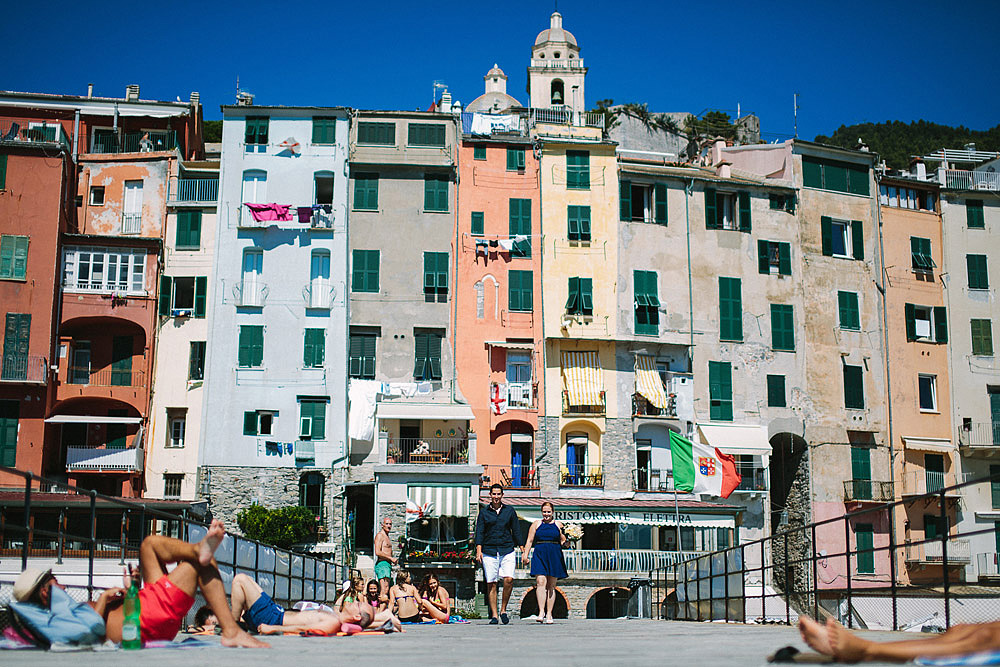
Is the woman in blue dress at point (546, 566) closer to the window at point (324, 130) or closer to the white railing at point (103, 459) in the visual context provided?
the white railing at point (103, 459)

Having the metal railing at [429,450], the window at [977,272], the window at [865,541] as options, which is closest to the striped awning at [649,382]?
the metal railing at [429,450]

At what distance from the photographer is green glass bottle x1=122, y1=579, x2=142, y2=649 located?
8.45 m

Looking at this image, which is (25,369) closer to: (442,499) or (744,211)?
(442,499)

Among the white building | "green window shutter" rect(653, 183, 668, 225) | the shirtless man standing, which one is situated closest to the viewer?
the shirtless man standing

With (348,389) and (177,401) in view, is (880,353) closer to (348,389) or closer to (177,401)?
(348,389)

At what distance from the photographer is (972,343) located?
49.4 m

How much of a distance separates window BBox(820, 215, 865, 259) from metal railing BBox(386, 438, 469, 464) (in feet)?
61.2

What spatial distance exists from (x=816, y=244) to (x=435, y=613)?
113ft

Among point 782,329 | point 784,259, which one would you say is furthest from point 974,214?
point 782,329

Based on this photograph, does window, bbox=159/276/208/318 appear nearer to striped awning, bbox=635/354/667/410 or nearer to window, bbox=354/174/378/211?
window, bbox=354/174/378/211

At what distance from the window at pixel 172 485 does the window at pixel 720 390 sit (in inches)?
825

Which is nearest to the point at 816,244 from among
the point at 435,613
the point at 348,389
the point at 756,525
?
the point at 756,525

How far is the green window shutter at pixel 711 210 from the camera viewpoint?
4722 centimetres

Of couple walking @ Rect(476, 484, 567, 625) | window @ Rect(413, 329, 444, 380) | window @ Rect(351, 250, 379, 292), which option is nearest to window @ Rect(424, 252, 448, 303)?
window @ Rect(413, 329, 444, 380)
